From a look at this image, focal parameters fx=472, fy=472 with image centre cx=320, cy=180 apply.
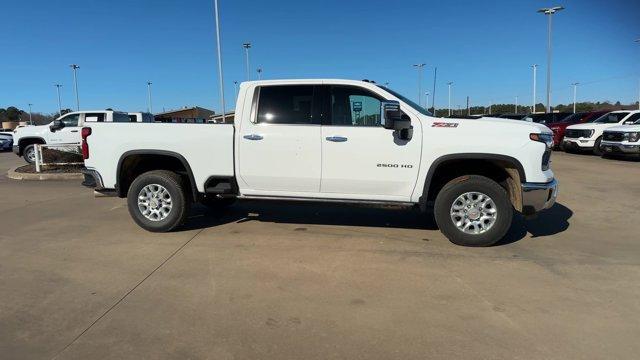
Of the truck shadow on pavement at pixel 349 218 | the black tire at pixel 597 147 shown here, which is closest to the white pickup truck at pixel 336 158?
the truck shadow on pavement at pixel 349 218

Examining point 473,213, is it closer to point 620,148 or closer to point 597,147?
point 620,148

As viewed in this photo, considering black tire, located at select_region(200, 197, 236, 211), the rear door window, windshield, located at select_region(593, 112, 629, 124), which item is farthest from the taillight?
windshield, located at select_region(593, 112, 629, 124)

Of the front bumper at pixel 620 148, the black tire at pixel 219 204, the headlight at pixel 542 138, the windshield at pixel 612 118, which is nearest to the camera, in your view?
the headlight at pixel 542 138

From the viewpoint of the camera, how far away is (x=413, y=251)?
5.53m

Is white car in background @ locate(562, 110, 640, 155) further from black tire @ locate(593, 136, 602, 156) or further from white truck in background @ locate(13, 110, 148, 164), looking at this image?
white truck in background @ locate(13, 110, 148, 164)

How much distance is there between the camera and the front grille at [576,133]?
1780cm

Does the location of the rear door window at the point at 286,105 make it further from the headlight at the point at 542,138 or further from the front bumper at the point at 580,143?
the front bumper at the point at 580,143

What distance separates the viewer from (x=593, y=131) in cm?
1761

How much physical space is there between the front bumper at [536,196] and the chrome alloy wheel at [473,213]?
367 millimetres

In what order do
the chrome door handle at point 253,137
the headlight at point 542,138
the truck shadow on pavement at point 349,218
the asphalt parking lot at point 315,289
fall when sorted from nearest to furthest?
the asphalt parking lot at point 315,289 → the headlight at point 542,138 → the chrome door handle at point 253,137 → the truck shadow on pavement at point 349,218

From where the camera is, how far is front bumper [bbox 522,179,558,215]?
546cm

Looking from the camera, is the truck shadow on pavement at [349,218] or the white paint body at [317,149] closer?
the white paint body at [317,149]

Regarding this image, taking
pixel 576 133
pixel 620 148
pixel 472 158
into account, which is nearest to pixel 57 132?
pixel 472 158

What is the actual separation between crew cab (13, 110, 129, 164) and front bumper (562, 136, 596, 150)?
16.8 meters
